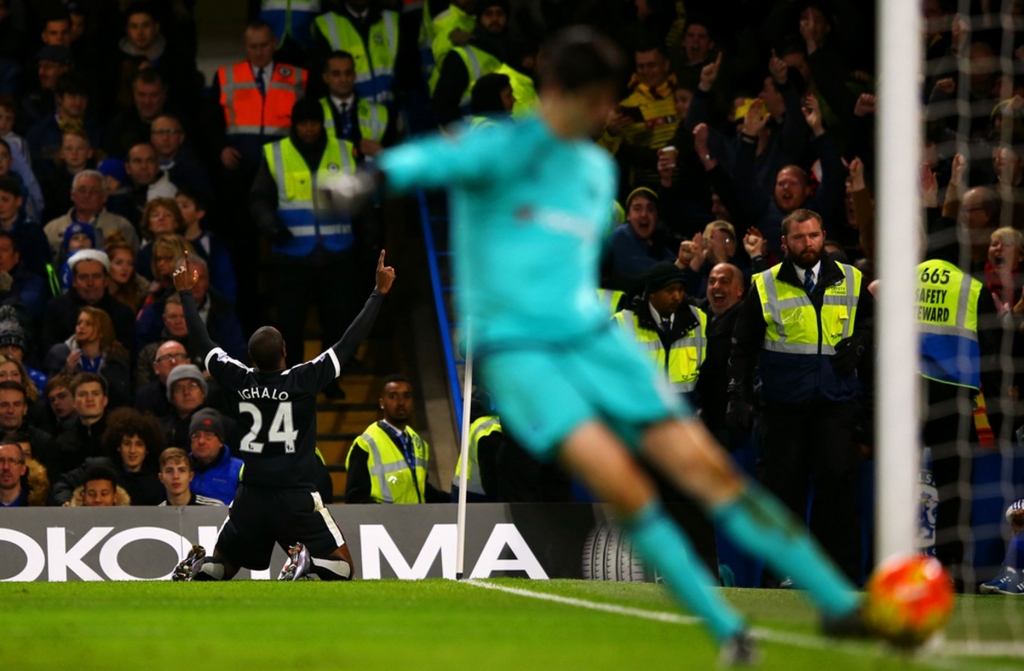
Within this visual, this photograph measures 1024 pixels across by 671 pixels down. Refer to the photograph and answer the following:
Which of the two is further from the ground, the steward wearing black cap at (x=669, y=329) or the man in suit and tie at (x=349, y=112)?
the man in suit and tie at (x=349, y=112)

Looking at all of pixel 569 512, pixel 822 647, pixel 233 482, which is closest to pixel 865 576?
pixel 569 512

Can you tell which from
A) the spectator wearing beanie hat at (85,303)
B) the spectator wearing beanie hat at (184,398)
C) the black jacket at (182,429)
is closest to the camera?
the black jacket at (182,429)

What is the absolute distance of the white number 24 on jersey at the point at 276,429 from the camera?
1009 cm

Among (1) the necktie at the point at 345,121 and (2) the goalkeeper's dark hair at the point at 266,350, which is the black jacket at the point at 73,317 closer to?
(1) the necktie at the point at 345,121

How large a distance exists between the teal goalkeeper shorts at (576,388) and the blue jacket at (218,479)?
6.98 meters

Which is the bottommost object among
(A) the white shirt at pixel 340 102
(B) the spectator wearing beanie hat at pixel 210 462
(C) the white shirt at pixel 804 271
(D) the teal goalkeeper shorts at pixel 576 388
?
(B) the spectator wearing beanie hat at pixel 210 462

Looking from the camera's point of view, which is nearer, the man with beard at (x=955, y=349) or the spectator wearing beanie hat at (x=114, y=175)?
the man with beard at (x=955, y=349)

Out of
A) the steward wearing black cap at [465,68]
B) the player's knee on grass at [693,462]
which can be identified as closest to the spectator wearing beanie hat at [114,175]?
the steward wearing black cap at [465,68]

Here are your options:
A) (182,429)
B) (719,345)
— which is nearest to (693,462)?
(719,345)

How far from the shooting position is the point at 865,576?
11164 mm

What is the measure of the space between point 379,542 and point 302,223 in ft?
13.2

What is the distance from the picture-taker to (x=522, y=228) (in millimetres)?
5129

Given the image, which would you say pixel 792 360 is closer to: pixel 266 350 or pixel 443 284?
pixel 266 350

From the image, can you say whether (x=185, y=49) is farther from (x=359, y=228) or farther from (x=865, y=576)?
(x=865, y=576)
